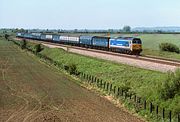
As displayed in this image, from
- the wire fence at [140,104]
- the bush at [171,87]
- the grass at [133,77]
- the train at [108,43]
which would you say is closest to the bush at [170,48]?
the train at [108,43]

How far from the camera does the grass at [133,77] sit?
28500 millimetres

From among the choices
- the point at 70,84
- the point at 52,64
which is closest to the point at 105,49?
the point at 52,64

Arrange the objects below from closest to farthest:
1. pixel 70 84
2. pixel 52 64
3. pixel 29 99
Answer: pixel 29 99 → pixel 70 84 → pixel 52 64

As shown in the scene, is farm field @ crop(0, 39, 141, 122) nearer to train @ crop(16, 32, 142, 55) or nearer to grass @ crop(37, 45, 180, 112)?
grass @ crop(37, 45, 180, 112)

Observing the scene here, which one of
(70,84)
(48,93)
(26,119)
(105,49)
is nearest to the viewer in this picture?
(26,119)

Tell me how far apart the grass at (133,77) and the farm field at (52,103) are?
2.65 meters

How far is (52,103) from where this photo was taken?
31750mm

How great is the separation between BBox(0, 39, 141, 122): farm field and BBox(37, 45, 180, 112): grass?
2.65m

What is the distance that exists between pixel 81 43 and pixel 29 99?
66174 millimetres

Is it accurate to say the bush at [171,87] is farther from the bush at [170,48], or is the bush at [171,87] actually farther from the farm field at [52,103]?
the bush at [170,48]

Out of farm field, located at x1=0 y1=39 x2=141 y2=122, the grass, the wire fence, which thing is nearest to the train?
the grass

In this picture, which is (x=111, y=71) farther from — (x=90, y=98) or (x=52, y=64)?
(x=52, y=64)

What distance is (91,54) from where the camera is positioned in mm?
69625

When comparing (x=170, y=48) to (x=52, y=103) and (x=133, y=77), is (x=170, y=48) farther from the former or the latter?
(x=52, y=103)
